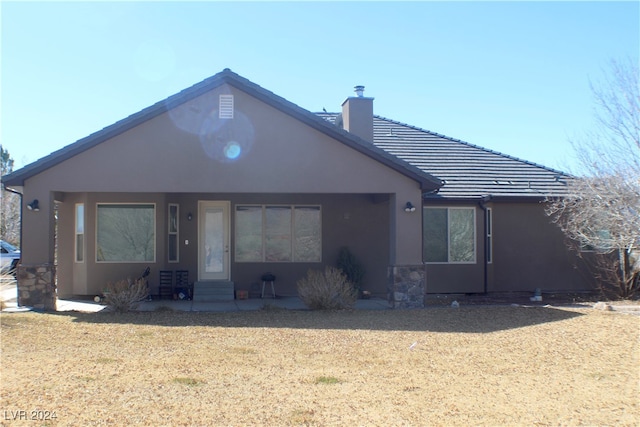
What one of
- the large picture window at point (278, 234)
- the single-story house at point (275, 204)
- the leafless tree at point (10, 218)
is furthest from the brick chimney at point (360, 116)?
the leafless tree at point (10, 218)

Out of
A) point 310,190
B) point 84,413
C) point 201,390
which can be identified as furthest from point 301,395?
point 310,190

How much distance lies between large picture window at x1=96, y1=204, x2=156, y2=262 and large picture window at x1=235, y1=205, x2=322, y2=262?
2150 millimetres

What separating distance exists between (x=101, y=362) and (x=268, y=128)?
650 centimetres

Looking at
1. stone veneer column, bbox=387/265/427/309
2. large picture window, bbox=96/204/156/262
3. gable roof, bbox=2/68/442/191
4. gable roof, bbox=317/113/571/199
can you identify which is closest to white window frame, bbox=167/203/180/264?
large picture window, bbox=96/204/156/262

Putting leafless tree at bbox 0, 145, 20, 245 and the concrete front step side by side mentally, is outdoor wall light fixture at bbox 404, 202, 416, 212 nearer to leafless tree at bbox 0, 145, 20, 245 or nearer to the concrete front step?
the concrete front step

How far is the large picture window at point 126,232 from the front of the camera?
14.9m

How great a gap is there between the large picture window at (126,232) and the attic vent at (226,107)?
11.9 ft

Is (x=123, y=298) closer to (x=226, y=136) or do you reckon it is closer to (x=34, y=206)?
(x=34, y=206)

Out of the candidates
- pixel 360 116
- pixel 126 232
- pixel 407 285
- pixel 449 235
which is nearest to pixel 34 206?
pixel 126 232

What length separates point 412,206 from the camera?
13.1 m

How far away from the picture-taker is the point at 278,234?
15680 mm

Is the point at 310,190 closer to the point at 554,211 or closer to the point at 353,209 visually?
the point at 353,209

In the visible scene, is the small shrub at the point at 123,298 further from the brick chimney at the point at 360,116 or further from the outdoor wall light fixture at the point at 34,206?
the brick chimney at the point at 360,116

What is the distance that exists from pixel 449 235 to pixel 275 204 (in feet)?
15.4
